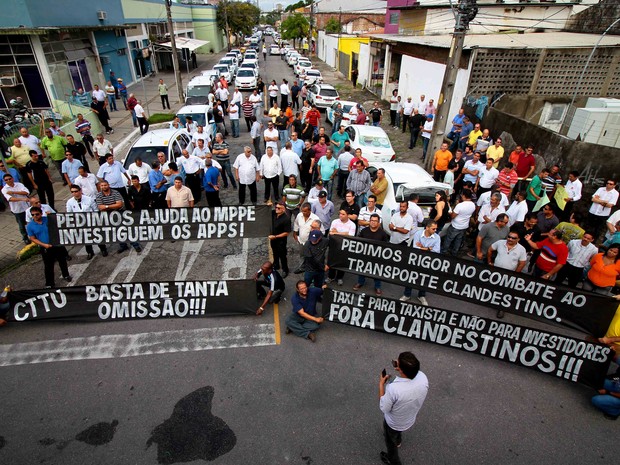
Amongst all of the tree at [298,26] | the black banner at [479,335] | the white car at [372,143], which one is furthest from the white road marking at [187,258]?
the tree at [298,26]

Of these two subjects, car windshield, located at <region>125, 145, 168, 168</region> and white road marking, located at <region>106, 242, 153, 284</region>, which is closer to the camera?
white road marking, located at <region>106, 242, 153, 284</region>

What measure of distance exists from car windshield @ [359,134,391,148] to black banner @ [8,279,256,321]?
8.03 meters

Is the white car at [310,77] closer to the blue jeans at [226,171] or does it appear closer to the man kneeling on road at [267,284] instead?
the blue jeans at [226,171]

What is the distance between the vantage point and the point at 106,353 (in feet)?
20.1

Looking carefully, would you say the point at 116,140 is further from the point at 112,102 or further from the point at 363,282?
the point at 363,282

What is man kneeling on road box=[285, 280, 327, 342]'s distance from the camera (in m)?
6.24

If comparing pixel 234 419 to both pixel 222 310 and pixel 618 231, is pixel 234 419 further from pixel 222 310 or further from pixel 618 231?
pixel 618 231

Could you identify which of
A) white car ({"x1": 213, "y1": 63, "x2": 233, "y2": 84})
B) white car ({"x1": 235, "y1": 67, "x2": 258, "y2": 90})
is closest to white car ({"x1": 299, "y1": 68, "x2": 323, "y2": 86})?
A: white car ({"x1": 235, "y1": 67, "x2": 258, "y2": 90})

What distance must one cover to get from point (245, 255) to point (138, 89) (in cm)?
2683

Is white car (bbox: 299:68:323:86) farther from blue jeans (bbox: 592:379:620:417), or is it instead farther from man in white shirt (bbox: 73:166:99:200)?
blue jeans (bbox: 592:379:620:417)

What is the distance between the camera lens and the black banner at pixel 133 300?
650cm

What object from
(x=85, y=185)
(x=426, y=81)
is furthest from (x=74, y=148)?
(x=426, y=81)

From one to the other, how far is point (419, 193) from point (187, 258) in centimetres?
549

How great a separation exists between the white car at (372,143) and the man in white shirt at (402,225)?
18.4ft
